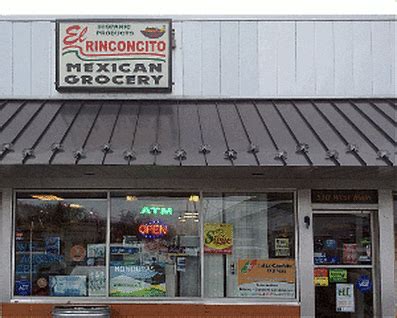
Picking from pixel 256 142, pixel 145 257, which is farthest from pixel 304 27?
pixel 145 257

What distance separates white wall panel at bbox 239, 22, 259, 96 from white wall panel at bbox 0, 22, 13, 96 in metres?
3.98

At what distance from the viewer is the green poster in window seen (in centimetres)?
998

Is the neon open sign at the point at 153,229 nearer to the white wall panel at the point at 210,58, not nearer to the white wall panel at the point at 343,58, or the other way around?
the white wall panel at the point at 210,58

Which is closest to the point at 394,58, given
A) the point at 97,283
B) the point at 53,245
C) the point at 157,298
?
the point at 157,298

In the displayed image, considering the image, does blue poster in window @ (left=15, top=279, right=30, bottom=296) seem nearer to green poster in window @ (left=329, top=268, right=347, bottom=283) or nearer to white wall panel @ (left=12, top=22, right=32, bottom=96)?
white wall panel @ (left=12, top=22, right=32, bottom=96)

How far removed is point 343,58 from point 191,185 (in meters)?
3.59

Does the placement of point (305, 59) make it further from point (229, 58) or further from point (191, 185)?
point (191, 185)

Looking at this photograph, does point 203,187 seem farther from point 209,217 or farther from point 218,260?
point 218,260

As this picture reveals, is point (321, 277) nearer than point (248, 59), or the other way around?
point (321, 277)

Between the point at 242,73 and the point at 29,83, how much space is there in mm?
3666

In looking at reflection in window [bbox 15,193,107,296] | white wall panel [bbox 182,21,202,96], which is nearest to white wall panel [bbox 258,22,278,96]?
white wall panel [bbox 182,21,202,96]

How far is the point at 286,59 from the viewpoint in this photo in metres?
11.0

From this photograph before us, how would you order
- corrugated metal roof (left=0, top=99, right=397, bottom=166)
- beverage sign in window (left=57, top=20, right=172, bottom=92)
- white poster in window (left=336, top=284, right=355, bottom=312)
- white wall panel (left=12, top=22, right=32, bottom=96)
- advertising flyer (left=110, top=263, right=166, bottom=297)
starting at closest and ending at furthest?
corrugated metal roof (left=0, top=99, right=397, bottom=166) < advertising flyer (left=110, top=263, right=166, bottom=297) < white poster in window (left=336, top=284, right=355, bottom=312) < beverage sign in window (left=57, top=20, right=172, bottom=92) < white wall panel (left=12, top=22, right=32, bottom=96)

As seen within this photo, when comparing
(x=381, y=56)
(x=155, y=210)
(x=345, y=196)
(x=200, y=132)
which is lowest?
(x=155, y=210)
